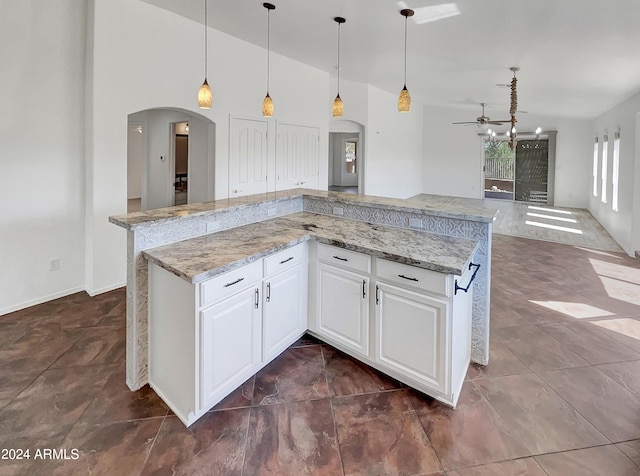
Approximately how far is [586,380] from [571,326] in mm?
905

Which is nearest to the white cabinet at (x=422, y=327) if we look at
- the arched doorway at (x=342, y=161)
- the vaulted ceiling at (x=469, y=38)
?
the vaulted ceiling at (x=469, y=38)

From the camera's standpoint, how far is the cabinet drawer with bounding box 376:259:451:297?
1.92 metres

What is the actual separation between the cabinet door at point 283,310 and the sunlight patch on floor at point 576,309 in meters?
2.60

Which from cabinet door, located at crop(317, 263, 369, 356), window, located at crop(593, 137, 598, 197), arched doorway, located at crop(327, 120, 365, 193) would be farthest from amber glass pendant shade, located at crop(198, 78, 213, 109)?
arched doorway, located at crop(327, 120, 365, 193)

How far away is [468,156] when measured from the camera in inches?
462

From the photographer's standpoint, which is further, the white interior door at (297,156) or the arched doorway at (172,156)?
the white interior door at (297,156)

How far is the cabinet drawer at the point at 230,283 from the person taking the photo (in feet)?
5.97

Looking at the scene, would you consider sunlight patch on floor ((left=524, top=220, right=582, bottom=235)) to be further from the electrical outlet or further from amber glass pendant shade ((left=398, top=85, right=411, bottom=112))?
the electrical outlet

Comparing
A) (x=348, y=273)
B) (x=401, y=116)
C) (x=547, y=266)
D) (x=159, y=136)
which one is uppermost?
(x=401, y=116)

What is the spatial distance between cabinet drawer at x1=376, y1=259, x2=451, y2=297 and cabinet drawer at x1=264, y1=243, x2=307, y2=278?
2.05 ft

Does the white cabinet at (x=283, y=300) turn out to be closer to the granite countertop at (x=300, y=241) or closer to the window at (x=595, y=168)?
the granite countertop at (x=300, y=241)

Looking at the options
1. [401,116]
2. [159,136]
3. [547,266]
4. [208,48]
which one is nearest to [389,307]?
[547,266]

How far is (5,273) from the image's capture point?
10.7ft

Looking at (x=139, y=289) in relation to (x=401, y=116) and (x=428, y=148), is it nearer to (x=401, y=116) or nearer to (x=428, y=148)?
(x=401, y=116)
